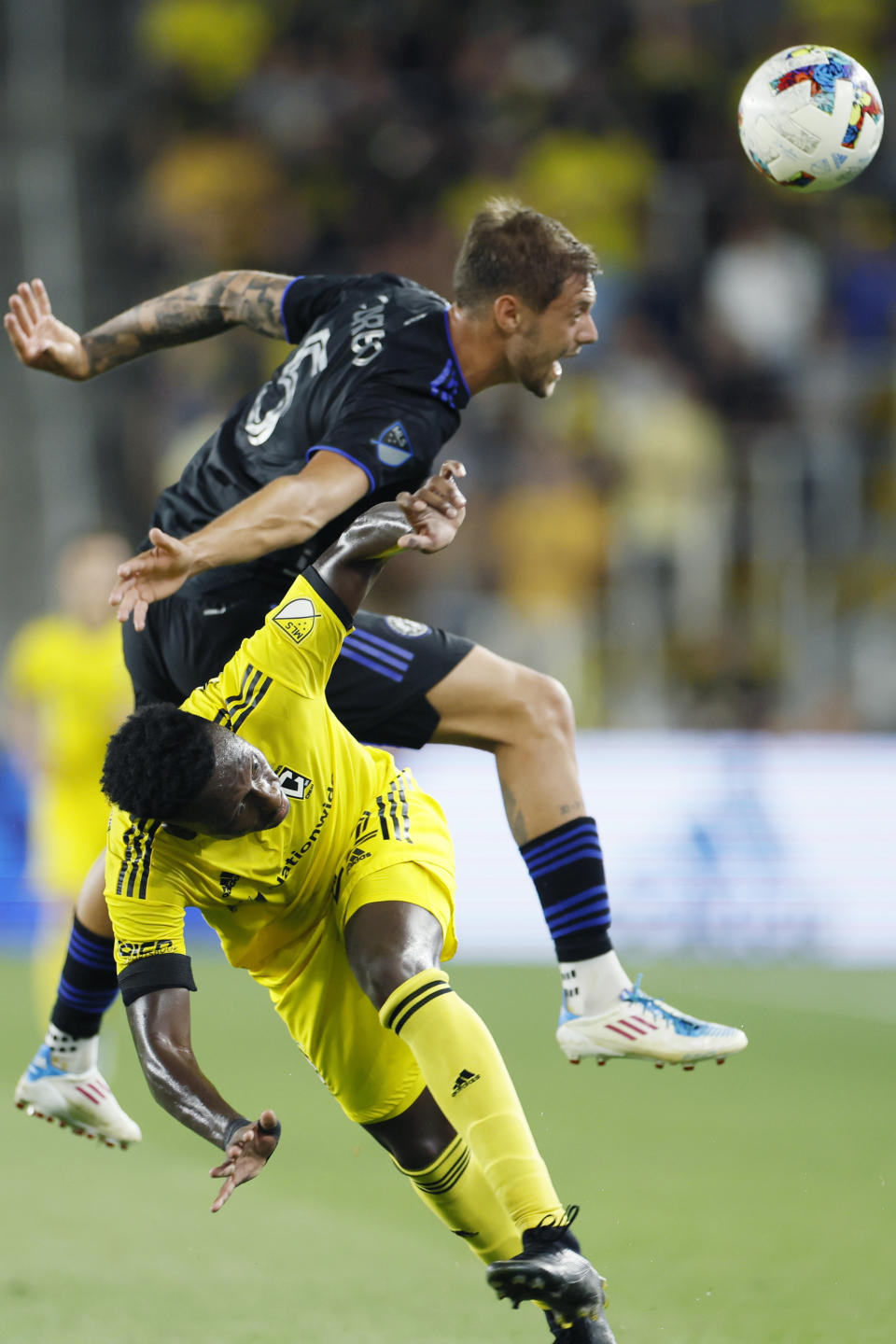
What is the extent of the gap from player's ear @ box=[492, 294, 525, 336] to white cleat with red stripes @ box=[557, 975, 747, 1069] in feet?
5.80

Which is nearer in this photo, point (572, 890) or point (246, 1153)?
point (246, 1153)

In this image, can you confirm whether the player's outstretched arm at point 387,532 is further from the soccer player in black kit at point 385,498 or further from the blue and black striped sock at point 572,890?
the blue and black striped sock at point 572,890

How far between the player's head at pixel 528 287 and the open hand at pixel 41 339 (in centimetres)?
115

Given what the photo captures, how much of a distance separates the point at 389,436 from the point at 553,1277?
76.6 inches

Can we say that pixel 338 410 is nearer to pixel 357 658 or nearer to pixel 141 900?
pixel 357 658

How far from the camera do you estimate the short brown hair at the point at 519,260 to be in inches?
169

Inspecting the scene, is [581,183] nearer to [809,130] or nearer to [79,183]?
[79,183]

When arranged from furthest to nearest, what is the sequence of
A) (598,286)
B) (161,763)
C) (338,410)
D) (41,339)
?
(598,286), (41,339), (338,410), (161,763)

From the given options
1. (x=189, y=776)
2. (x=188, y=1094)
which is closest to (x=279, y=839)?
(x=189, y=776)

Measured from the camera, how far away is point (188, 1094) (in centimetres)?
352

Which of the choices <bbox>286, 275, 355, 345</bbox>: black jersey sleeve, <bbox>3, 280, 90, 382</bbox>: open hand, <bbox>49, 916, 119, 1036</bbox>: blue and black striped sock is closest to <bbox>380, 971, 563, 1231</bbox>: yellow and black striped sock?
<bbox>49, 916, 119, 1036</bbox>: blue and black striped sock

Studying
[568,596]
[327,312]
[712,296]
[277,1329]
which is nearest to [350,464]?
[327,312]

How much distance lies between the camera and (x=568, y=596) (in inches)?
444

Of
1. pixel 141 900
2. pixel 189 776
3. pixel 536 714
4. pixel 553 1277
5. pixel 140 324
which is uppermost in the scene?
pixel 140 324
